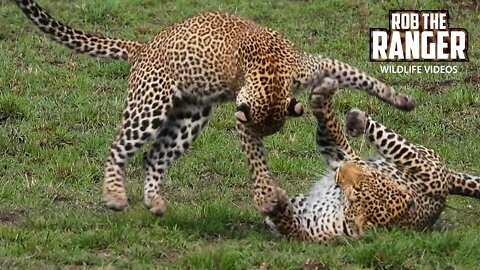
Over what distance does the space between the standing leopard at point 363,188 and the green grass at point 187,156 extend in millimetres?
171

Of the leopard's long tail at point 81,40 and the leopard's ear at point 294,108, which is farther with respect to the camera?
the leopard's long tail at point 81,40

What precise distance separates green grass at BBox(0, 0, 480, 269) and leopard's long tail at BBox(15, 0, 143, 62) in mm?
1106

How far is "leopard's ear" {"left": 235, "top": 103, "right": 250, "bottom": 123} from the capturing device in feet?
26.0

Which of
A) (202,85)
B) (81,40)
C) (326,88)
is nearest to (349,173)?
(326,88)

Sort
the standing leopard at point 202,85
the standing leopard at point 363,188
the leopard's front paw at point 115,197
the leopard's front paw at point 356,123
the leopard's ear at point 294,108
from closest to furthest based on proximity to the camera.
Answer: the standing leopard at point 363,188
the leopard's ear at point 294,108
the standing leopard at point 202,85
the leopard's front paw at point 115,197
the leopard's front paw at point 356,123

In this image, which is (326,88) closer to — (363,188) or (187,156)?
(363,188)

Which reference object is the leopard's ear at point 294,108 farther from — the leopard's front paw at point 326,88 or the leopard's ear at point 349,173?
the leopard's ear at point 349,173

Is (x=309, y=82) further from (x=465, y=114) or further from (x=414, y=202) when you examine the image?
(x=465, y=114)

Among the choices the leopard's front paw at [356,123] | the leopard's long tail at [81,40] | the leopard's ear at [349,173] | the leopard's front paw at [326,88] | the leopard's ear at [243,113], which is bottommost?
the leopard's ear at [349,173]

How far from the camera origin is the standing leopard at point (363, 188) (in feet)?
24.9

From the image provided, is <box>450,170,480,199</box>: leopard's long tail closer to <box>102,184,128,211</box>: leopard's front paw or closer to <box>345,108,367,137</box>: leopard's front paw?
<box>345,108,367,137</box>: leopard's front paw

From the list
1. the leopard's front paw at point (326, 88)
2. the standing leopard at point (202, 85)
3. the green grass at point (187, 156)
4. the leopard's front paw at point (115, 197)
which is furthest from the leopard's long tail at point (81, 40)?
the leopard's front paw at point (326, 88)

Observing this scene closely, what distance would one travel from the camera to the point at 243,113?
7.91 meters

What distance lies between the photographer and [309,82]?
8.51 m
